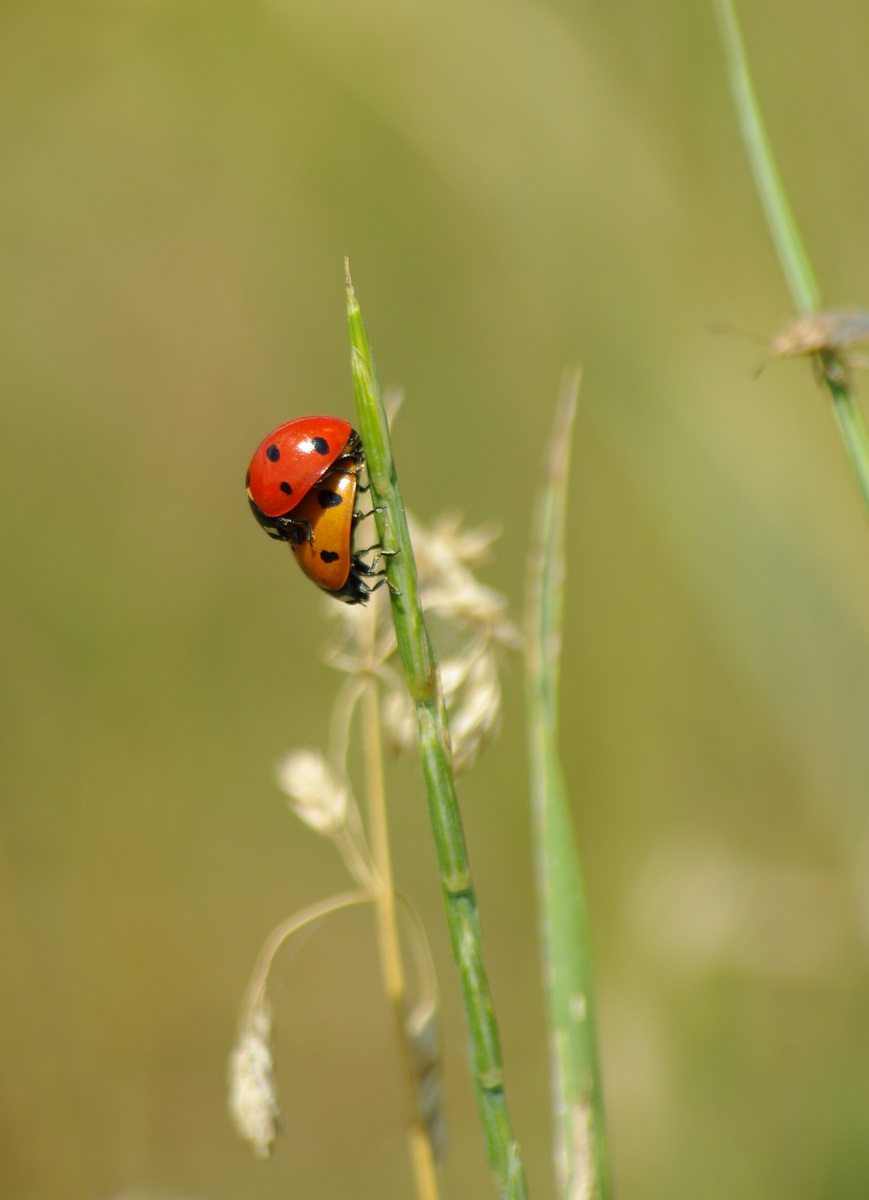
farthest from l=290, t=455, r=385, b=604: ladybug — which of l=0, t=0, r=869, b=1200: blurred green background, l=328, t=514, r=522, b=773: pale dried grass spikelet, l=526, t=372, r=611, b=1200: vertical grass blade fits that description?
l=0, t=0, r=869, b=1200: blurred green background

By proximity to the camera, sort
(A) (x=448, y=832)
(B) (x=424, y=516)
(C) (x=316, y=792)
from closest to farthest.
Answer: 1. (A) (x=448, y=832)
2. (C) (x=316, y=792)
3. (B) (x=424, y=516)

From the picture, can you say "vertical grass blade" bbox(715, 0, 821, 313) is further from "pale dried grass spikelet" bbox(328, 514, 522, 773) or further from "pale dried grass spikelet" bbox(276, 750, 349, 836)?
"pale dried grass spikelet" bbox(276, 750, 349, 836)

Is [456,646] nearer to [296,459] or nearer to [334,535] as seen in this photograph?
[334,535]

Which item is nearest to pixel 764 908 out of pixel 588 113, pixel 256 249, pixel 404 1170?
pixel 404 1170

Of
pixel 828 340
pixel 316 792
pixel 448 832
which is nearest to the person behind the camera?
pixel 448 832

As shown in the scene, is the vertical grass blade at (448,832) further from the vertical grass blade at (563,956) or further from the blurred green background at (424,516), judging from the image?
the blurred green background at (424,516)

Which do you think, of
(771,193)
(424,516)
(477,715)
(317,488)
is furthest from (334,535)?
(424,516)
